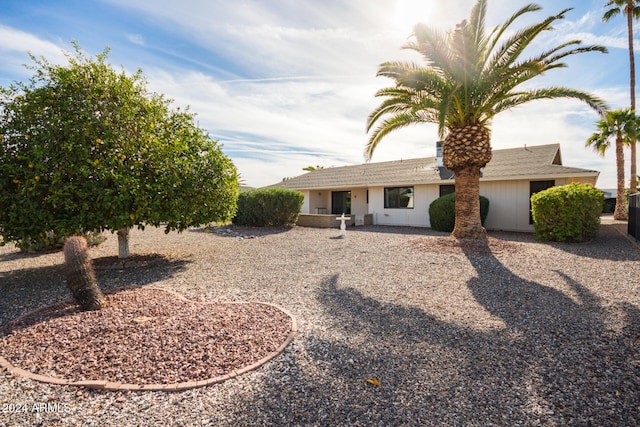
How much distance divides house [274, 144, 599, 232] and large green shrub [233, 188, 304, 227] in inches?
75.3

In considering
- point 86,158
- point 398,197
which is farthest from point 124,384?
point 398,197

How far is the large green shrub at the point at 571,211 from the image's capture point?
33.3ft

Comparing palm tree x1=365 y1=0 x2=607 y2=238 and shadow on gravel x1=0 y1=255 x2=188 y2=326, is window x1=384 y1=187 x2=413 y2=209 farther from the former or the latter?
shadow on gravel x1=0 y1=255 x2=188 y2=326

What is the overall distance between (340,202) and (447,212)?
9121 mm

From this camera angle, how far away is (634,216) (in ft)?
37.1

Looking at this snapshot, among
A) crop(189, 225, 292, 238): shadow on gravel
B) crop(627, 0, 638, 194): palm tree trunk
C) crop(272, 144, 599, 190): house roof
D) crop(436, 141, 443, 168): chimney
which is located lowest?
crop(189, 225, 292, 238): shadow on gravel

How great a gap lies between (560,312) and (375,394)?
3.46m

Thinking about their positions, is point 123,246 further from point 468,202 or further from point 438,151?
point 438,151

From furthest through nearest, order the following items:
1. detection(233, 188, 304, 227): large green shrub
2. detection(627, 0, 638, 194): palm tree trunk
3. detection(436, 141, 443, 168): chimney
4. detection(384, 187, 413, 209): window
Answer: detection(627, 0, 638, 194): palm tree trunk, detection(436, 141, 443, 168): chimney, detection(384, 187, 413, 209): window, detection(233, 188, 304, 227): large green shrub

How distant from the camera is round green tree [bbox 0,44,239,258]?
595 cm

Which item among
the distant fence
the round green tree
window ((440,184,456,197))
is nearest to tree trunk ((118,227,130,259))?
the round green tree

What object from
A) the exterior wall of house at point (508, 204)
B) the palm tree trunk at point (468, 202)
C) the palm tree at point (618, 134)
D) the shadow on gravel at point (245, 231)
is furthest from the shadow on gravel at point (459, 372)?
the palm tree at point (618, 134)

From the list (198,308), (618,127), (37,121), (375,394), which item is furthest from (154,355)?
(618,127)

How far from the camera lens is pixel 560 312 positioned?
4516 millimetres
